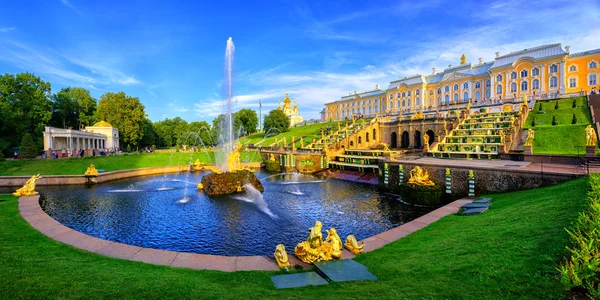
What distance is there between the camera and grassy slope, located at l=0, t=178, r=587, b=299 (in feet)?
17.7

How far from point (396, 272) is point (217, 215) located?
38.4 feet

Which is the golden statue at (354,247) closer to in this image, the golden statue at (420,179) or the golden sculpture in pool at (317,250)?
the golden sculpture in pool at (317,250)

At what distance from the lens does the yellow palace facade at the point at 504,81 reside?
177ft

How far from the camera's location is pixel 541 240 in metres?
6.62

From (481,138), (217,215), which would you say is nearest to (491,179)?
(481,138)

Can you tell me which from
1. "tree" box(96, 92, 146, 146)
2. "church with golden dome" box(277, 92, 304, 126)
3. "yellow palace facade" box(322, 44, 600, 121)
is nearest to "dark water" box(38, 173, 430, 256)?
"tree" box(96, 92, 146, 146)

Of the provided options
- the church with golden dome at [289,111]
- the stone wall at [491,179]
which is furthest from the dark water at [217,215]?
the church with golden dome at [289,111]

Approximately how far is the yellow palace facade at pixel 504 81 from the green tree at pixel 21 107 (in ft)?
249

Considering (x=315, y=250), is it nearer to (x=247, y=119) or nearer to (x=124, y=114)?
(x=124, y=114)

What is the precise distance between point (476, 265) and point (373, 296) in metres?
2.64

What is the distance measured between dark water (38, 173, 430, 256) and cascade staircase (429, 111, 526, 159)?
10.3 m

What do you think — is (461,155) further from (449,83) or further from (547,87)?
(449,83)

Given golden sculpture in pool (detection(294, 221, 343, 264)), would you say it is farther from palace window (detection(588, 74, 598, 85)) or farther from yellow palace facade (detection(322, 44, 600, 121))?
palace window (detection(588, 74, 598, 85))

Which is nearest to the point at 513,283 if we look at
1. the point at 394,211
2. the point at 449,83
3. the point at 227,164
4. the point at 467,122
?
the point at 394,211
